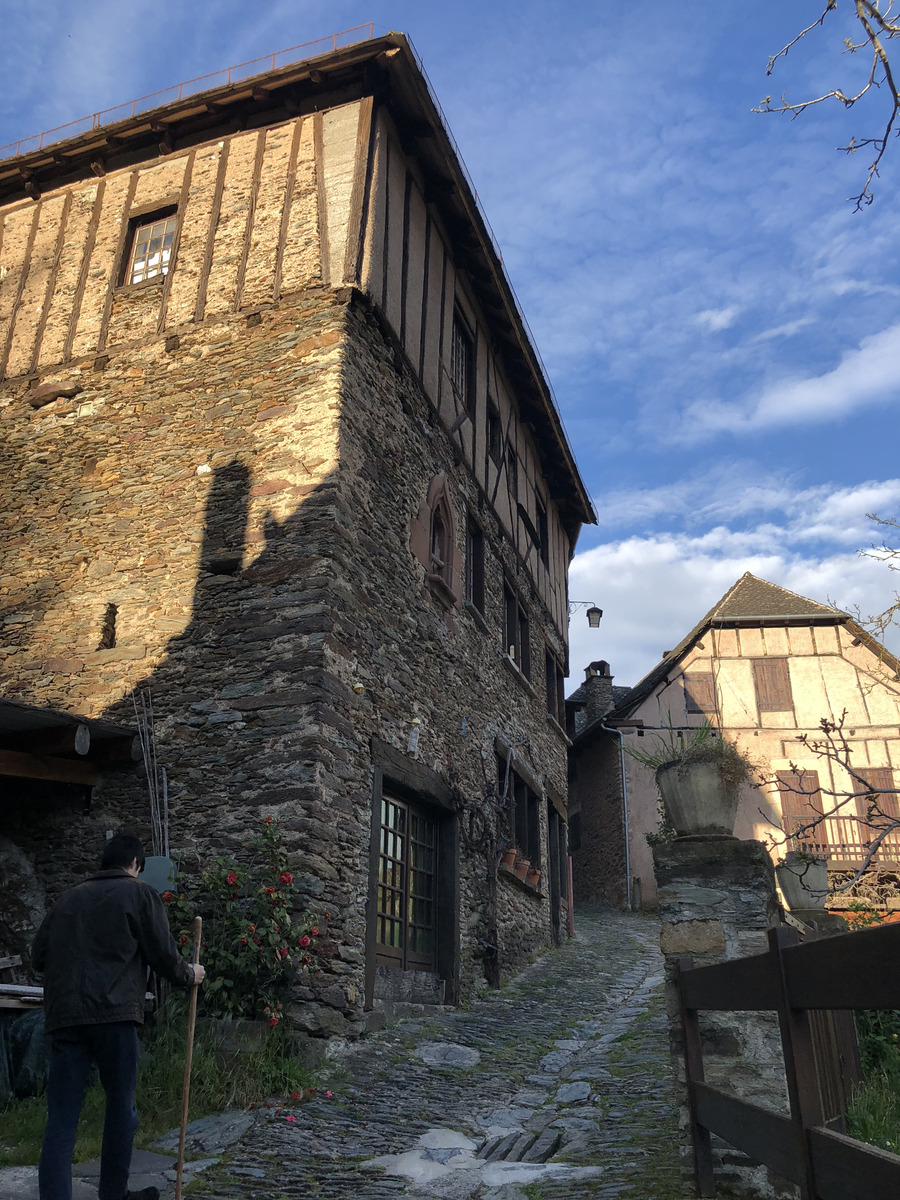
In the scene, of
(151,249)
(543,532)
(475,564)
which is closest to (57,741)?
(151,249)

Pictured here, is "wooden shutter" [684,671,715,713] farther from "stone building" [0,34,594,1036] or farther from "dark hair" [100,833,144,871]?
"dark hair" [100,833,144,871]

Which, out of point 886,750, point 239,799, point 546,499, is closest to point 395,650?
point 239,799

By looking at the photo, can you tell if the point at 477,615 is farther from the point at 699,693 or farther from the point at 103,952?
the point at 699,693

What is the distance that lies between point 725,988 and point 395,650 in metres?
5.45

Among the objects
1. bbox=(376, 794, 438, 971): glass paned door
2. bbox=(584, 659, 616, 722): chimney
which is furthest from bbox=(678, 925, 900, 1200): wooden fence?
bbox=(584, 659, 616, 722): chimney

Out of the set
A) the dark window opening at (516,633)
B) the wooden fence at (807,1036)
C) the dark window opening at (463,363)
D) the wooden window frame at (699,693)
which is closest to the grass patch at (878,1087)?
the wooden fence at (807,1036)

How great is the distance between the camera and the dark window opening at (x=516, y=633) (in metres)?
12.7

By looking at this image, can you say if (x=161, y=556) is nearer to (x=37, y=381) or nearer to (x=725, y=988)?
(x=37, y=381)

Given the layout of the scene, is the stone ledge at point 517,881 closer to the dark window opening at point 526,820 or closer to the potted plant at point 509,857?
the potted plant at point 509,857

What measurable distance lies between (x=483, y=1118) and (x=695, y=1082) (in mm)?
2211

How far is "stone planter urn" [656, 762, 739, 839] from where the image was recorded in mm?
4445

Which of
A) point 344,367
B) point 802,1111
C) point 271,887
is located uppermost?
point 344,367

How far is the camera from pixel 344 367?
26.3 feet

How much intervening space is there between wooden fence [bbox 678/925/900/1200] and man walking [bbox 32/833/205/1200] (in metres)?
2.11
